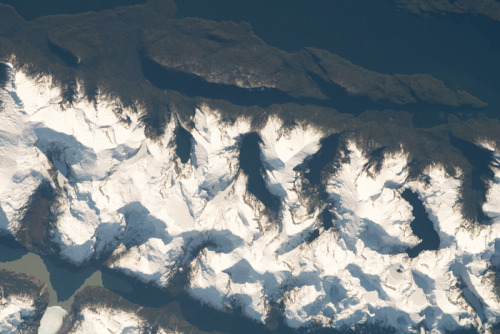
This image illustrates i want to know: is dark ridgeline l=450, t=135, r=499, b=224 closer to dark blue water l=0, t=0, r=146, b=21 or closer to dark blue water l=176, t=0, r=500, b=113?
dark blue water l=176, t=0, r=500, b=113

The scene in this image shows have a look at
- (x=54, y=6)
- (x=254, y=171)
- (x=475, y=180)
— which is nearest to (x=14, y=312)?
(x=254, y=171)

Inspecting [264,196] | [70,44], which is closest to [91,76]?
[70,44]

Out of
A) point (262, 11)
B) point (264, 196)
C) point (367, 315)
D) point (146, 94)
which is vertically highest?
point (262, 11)

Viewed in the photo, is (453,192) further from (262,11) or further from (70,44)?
(70,44)

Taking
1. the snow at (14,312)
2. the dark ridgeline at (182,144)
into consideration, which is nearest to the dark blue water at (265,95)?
the dark ridgeline at (182,144)

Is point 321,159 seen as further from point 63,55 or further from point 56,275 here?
point 56,275

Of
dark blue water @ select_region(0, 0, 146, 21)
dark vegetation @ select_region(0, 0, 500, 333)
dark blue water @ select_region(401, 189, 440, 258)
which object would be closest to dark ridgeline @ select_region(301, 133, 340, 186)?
dark vegetation @ select_region(0, 0, 500, 333)

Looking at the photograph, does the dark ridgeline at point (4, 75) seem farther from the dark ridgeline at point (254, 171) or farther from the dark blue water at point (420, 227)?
the dark blue water at point (420, 227)
